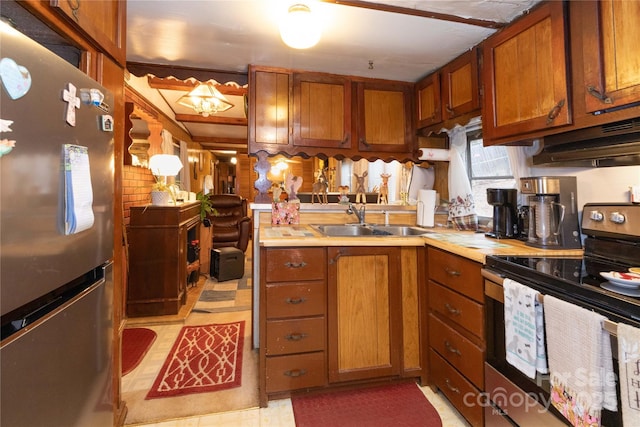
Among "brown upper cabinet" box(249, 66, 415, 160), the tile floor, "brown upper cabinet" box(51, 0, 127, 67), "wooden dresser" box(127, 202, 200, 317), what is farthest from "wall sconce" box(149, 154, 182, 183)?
the tile floor

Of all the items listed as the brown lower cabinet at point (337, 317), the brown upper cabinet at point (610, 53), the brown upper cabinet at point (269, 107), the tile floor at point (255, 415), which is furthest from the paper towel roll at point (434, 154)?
the tile floor at point (255, 415)

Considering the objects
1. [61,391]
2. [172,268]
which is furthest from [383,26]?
[172,268]

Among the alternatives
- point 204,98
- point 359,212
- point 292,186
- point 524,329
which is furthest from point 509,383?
point 204,98

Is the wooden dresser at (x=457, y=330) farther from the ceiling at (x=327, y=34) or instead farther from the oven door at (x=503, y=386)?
the ceiling at (x=327, y=34)

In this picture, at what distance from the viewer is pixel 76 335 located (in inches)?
37.3

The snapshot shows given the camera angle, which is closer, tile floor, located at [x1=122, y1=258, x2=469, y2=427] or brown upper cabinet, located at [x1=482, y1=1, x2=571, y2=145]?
brown upper cabinet, located at [x1=482, y1=1, x2=571, y2=145]

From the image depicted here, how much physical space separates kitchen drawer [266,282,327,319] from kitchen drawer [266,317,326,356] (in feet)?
0.14

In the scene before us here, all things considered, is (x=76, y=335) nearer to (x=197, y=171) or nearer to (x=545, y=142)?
(x=545, y=142)

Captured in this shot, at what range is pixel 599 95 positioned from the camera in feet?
3.88

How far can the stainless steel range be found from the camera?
890 mm

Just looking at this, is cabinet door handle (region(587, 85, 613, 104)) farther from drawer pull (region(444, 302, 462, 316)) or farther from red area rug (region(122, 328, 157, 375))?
red area rug (region(122, 328, 157, 375))

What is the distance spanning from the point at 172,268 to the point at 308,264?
1818mm

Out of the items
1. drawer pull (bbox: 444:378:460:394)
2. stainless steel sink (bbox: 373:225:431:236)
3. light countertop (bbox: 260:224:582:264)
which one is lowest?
drawer pull (bbox: 444:378:460:394)

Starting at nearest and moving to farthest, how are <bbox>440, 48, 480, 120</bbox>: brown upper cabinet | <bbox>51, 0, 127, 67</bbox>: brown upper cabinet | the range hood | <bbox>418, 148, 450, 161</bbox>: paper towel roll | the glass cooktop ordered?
the glass cooktop → <bbox>51, 0, 127, 67</bbox>: brown upper cabinet → the range hood → <bbox>440, 48, 480, 120</bbox>: brown upper cabinet → <bbox>418, 148, 450, 161</bbox>: paper towel roll
